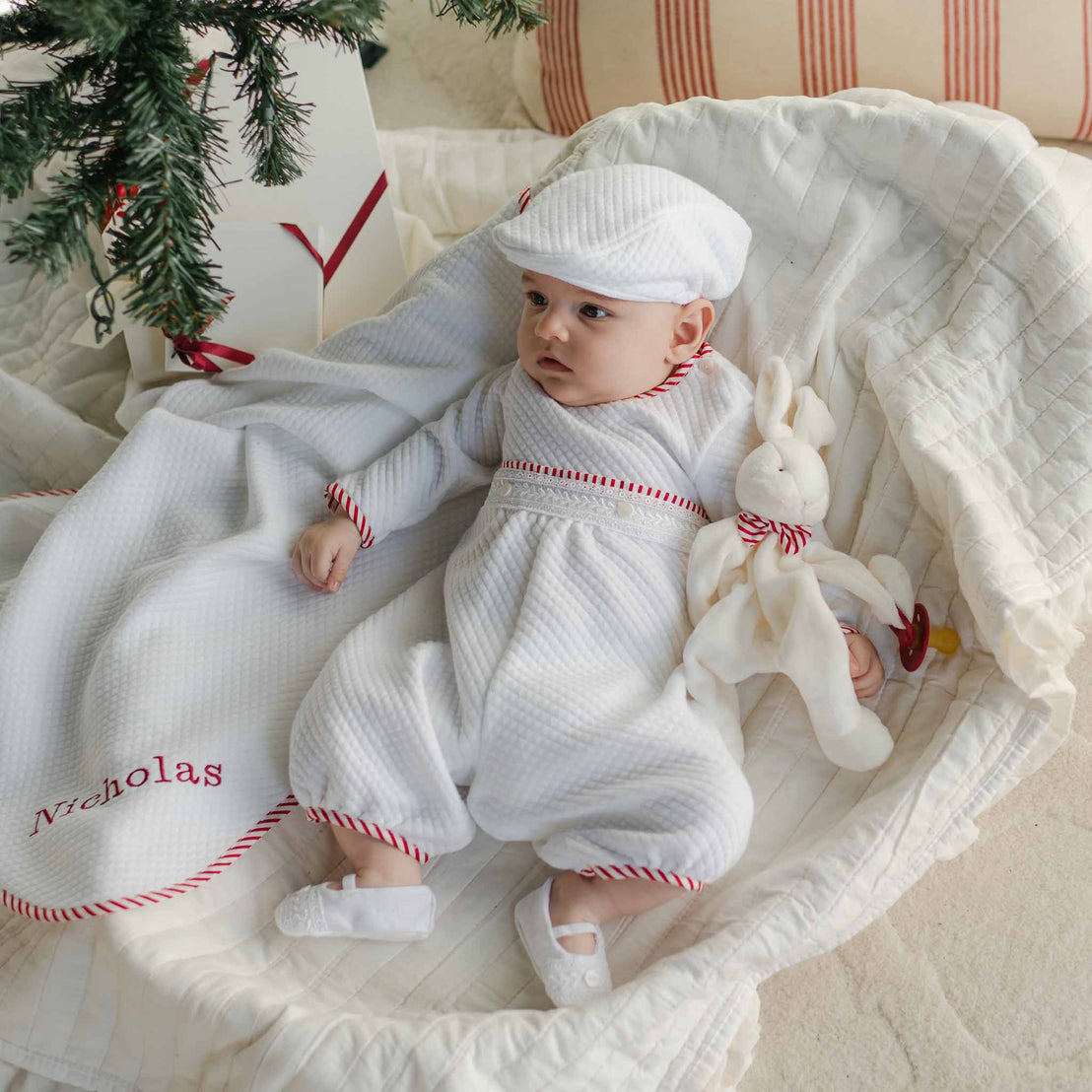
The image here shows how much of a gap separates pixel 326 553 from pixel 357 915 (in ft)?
1.13

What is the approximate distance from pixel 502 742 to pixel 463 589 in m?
0.16

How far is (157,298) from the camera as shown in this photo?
2.30ft

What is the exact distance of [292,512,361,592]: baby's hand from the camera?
1.08m

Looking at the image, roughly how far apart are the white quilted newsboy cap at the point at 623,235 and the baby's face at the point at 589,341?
0.02 meters

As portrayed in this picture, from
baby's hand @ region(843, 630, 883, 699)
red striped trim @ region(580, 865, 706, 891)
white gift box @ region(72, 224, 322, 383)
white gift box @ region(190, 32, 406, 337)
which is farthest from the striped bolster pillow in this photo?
red striped trim @ region(580, 865, 706, 891)

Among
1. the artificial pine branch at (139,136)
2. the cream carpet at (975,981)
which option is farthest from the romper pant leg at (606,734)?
the artificial pine branch at (139,136)

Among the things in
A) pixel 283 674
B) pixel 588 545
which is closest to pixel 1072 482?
pixel 588 545

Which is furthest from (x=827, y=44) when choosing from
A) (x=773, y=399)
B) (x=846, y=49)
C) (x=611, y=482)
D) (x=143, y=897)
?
(x=143, y=897)

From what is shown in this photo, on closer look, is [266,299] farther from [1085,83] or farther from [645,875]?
[1085,83]

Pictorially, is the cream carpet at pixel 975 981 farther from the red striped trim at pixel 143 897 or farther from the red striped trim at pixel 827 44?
the red striped trim at pixel 827 44

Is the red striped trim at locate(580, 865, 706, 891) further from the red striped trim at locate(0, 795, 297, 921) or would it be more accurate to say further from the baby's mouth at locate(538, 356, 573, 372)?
the baby's mouth at locate(538, 356, 573, 372)

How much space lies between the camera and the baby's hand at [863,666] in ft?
3.17

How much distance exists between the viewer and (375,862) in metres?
0.93

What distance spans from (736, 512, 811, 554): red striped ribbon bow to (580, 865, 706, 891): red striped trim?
12.1 inches
